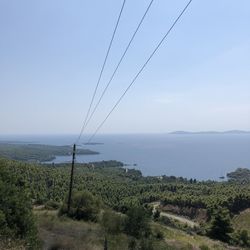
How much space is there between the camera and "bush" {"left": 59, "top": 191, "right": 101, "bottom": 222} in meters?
29.1

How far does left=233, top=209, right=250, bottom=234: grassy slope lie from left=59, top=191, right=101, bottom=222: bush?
1539 inches

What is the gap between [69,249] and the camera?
14.3m

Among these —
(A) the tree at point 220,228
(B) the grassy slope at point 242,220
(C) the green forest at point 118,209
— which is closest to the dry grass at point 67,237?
(C) the green forest at point 118,209

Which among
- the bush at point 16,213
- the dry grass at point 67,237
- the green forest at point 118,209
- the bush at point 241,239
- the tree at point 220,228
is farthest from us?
the tree at point 220,228

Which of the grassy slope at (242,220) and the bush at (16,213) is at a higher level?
the bush at (16,213)

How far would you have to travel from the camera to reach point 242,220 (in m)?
67.3

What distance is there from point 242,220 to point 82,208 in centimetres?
4576

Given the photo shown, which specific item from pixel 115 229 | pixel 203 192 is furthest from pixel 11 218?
pixel 203 192

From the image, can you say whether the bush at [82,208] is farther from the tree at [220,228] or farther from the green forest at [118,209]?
the tree at [220,228]

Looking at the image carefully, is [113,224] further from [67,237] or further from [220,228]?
[220,228]

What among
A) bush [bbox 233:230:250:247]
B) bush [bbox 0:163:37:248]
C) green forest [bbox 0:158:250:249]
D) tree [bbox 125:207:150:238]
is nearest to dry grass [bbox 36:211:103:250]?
green forest [bbox 0:158:250:249]

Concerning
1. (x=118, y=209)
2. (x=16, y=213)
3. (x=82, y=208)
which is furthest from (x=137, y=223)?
(x=118, y=209)

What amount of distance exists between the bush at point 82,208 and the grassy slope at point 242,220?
128 feet

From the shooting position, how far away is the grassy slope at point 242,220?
62.9 m
